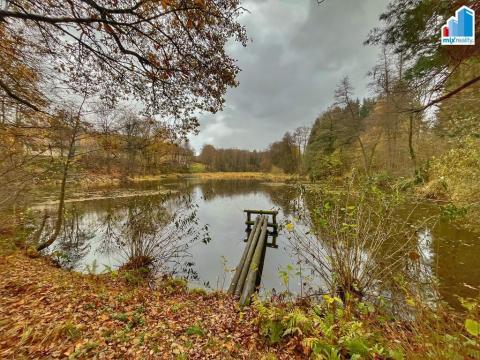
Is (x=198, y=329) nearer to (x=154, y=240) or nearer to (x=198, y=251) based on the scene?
(x=154, y=240)

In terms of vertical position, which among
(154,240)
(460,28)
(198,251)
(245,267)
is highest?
(460,28)

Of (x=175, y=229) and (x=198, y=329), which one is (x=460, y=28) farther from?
(x=175, y=229)

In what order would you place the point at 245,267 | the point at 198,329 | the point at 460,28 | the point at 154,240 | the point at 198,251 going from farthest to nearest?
1. the point at 198,251
2. the point at 154,240
3. the point at 245,267
4. the point at 460,28
5. the point at 198,329

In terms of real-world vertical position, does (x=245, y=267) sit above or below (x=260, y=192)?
below

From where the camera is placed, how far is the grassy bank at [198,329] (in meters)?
2.14

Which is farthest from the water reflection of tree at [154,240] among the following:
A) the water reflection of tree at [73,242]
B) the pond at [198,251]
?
the water reflection of tree at [73,242]

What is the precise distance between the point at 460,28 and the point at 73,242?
12713 millimetres

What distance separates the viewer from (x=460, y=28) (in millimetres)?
3459

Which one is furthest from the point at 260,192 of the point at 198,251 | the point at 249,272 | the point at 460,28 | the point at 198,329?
the point at 198,329

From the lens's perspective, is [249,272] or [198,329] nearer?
[198,329]

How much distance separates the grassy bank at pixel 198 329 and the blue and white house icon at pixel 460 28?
13.3 feet

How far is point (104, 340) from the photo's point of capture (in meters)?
2.64

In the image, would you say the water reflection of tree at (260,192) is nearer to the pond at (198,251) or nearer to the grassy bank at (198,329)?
the pond at (198,251)

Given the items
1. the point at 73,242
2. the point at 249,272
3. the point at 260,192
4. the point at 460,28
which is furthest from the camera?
the point at 260,192
